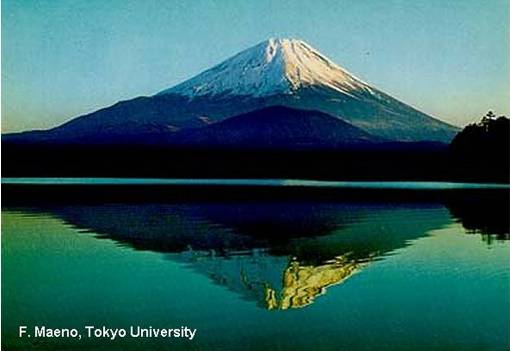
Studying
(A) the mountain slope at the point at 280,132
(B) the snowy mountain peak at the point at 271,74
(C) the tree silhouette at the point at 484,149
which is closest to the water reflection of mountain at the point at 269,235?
(C) the tree silhouette at the point at 484,149

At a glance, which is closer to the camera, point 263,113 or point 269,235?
point 269,235

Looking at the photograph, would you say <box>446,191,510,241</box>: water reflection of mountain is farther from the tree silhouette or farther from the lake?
the tree silhouette

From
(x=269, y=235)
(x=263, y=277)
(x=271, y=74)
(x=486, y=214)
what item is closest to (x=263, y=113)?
(x=271, y=74)

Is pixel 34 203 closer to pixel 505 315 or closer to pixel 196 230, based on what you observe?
pixel 196 230

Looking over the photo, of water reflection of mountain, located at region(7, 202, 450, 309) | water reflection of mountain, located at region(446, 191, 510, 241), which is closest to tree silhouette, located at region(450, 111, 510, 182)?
water reflection of mountain, located at region(446, 191, 510, 241)

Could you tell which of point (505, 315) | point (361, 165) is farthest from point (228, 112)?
point (505, 315)

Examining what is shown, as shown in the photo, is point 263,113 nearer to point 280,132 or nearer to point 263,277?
point 280,132

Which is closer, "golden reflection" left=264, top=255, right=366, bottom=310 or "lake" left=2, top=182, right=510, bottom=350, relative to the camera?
"lake" left=2, top=182, right=510, bottom=350

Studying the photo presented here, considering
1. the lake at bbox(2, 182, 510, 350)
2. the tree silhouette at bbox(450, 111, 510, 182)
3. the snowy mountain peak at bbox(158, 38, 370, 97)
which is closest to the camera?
the lake at bbox(2, 182, 510, 350)
